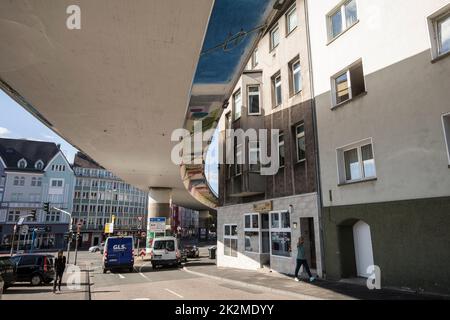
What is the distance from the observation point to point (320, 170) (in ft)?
51.7

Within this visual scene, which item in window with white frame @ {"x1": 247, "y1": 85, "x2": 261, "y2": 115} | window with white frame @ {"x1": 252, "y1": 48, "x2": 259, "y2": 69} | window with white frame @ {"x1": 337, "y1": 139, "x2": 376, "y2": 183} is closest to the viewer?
window with white frame @ {"x1": 337, "y1": 139, "x2": 376, "y2": 183}

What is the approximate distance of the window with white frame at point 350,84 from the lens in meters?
14.5

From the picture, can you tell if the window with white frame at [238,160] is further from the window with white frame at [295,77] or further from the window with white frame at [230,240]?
the window with white frame at [295,77]

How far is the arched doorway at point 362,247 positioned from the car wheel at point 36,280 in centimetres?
1679

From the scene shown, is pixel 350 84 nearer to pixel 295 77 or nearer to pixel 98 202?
pixel 295 77

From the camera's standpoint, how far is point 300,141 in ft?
58.6

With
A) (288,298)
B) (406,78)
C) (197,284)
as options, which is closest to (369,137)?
(406,78)

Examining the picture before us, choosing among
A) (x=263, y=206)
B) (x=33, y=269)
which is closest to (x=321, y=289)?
(x=263, y=206)

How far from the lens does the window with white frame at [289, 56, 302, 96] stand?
18.7 meters

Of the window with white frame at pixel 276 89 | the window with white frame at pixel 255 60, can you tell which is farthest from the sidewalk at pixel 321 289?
the window with white frame at pixel 255 60

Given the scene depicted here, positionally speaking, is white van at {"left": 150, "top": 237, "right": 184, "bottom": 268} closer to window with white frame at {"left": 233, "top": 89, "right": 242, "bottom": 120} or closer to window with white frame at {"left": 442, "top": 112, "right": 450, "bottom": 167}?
window with white frame at {"left": 233, "top": 89, "right": 242, "bottom": 120}

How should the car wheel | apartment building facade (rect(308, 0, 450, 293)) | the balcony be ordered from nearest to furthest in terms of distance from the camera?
apartment building facade (rect(308, 0, 450, 293)), the car wheel, the balcony

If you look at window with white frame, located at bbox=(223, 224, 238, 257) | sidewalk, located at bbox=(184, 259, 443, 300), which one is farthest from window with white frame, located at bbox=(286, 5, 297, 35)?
sidewalk, located at bbox=(184, 259, 443, 300)

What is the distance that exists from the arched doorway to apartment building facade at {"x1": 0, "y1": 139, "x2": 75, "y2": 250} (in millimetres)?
65599
